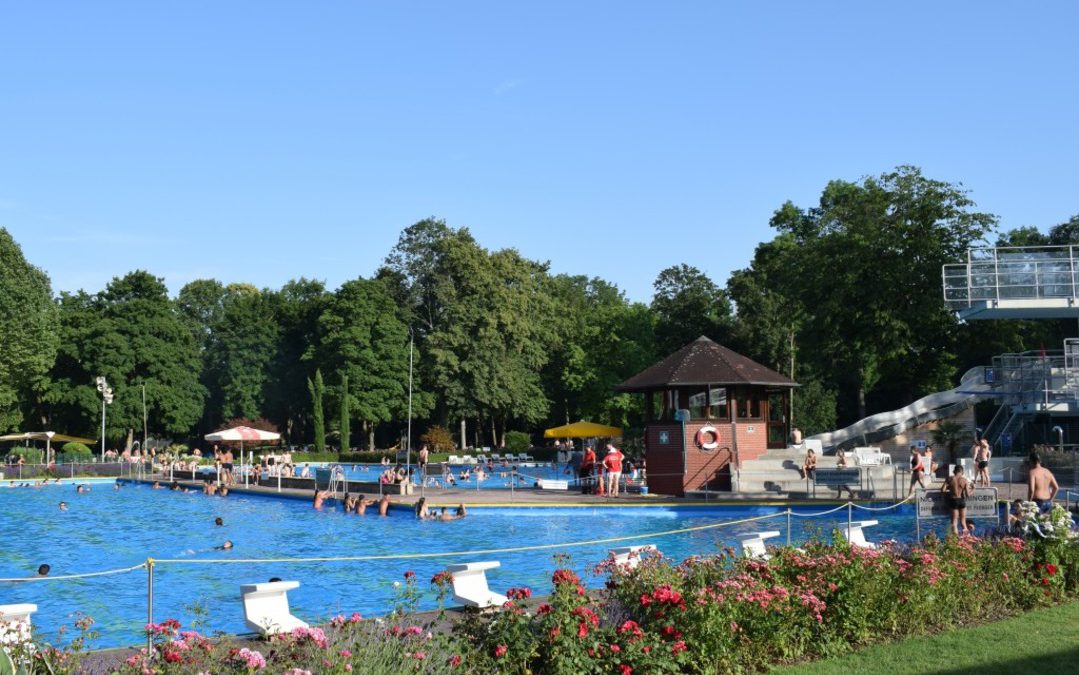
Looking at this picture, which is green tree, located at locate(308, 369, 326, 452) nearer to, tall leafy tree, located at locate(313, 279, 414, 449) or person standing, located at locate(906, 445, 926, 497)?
tall leafy tree, located at locate(313, 279, 414, 449)

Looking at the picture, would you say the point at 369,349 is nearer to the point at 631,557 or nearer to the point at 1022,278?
the point at 1022,278

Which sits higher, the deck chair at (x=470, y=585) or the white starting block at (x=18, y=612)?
the white starting block at (x=18, y=612)

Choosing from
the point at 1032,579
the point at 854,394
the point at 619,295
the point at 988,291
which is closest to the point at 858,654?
the point at 1032,579

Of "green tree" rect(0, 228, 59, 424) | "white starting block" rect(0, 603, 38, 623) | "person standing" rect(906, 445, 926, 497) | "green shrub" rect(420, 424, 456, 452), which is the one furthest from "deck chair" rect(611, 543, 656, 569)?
"green tree" rect(0, 228, 59, 424)

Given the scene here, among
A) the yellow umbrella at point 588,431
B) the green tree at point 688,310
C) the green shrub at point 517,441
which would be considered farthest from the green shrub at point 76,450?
the green tree at point 688,310

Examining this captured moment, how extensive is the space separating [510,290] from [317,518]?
40.0 m

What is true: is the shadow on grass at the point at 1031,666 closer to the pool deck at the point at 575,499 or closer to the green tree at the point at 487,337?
the pool deck at the point at 575,499

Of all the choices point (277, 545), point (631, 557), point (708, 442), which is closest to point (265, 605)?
point (631, 557)

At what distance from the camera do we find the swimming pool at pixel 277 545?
1780cm

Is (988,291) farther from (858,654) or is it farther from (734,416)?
(858,654)

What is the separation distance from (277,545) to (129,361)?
45.2 m

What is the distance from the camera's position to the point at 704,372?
31.5 m

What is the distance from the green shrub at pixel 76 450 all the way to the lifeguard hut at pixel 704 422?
32972 millimetres

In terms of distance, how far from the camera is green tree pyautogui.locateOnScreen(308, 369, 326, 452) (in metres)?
65.5
